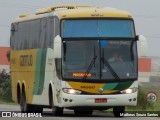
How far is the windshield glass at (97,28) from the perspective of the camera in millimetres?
24219

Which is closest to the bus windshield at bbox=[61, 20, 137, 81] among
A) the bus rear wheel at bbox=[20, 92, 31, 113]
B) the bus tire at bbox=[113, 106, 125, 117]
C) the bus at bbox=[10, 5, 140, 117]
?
the bus at bbox=[10, 5, 140, 117]

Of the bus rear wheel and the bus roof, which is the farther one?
the bus rear wheel

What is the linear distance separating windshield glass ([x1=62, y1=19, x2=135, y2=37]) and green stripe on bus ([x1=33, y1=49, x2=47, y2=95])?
2328mm

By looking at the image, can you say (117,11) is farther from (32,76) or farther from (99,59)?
(32,76)

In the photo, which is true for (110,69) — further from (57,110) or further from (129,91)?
(57,110)

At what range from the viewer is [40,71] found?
27.1 metres

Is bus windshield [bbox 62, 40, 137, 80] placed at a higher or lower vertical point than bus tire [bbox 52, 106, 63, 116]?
higher

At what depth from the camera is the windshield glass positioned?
24219 millimetres

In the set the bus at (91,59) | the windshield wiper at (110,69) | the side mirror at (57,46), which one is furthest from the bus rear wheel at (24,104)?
the windshield wiper at (110,69)

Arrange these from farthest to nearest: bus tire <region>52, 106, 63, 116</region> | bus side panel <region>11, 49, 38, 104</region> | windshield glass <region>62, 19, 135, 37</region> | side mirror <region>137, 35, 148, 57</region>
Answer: bus side panel <region>11, 49, 38, 104</region> < bus tire <region>52, 106, 63, 116</region> < windshield glass <region>62, 19, 135, 37</region> < side mirror <region>137, 35, 148, 57</region>

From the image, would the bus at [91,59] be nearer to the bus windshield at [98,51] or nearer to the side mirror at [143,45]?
the bus windshield at [98,51]

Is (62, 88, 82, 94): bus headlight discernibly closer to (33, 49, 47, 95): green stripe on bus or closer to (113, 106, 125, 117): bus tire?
(113, 106, 125, 117): bus tire

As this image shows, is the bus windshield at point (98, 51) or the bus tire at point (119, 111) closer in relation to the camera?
the bus windshield at point (98, 51)

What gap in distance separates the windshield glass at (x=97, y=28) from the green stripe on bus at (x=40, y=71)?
91.7 inches
